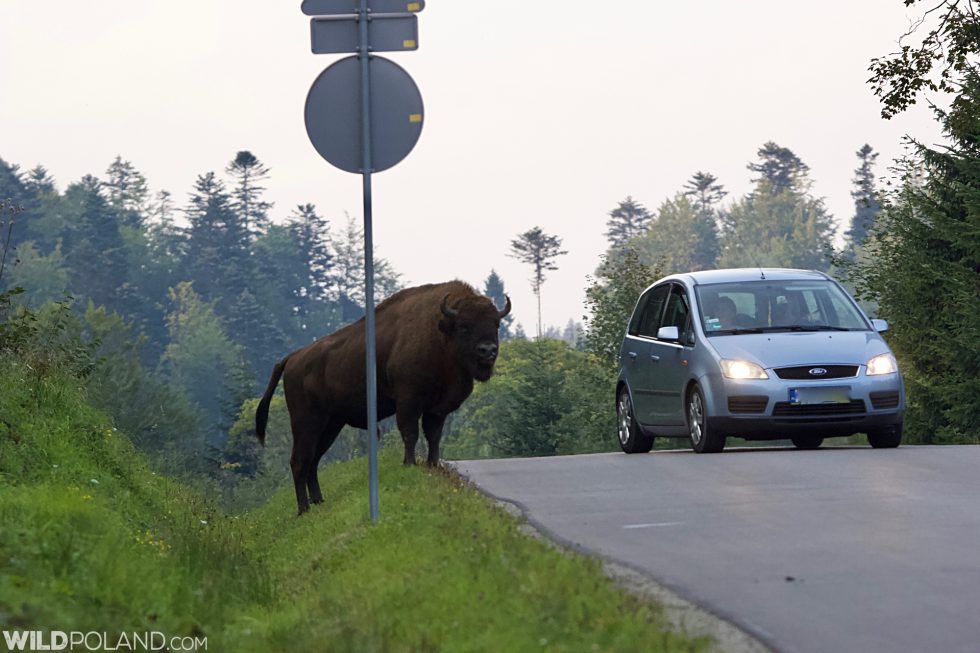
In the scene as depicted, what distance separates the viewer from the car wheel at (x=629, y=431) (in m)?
19.2

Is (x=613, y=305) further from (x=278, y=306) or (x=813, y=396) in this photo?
(x=278, y=306)

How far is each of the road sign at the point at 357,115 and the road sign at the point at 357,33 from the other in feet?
0.47

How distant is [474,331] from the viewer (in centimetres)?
1536

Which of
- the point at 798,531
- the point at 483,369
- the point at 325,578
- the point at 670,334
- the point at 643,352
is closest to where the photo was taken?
the point at 325,578

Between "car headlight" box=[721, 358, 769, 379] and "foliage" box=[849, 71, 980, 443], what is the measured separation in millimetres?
15161

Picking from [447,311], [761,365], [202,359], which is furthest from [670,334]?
[202,359]

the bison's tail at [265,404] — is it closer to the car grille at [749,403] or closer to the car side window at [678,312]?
the car side window at [678,312]

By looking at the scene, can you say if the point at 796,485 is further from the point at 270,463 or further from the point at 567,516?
the point at 270,463

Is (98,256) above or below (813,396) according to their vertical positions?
above

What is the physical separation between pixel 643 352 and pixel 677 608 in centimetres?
1098

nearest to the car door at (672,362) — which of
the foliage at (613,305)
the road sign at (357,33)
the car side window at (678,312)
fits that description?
the car side window at (678,312)

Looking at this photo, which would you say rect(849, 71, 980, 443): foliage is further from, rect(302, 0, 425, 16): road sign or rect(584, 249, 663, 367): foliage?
rect(584, 249, 663, 367): foliage

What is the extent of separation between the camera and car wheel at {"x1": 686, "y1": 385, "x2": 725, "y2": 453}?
17.0 metres

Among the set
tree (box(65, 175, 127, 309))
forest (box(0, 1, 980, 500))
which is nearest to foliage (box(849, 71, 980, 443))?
forest (box(0, 1, 980, 500))
